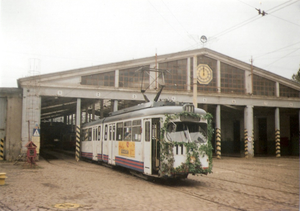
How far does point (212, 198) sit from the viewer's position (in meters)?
9.50

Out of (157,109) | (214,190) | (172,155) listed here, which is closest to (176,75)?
→ (157,109)

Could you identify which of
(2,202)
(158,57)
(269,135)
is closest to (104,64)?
(158,57)

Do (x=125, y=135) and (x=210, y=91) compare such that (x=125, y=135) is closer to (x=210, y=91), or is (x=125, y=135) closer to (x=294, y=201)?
(x=294, y=201)

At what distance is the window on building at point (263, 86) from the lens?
109 ft

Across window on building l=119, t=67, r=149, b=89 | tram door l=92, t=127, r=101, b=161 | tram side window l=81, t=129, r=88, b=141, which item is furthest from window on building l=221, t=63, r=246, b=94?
tram door l=92, t=127, r=101, b=161

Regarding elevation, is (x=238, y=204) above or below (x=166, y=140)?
below

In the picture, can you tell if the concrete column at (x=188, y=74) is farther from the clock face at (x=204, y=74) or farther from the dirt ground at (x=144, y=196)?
the dirt ground at (x=144, y=196)

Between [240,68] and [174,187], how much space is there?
23616mm

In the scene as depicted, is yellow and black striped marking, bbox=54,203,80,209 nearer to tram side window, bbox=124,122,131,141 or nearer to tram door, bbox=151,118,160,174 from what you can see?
tram door, bbox=151,118,160,174

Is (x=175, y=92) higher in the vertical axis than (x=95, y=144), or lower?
higher

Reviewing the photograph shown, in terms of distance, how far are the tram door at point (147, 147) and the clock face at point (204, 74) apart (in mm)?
19271

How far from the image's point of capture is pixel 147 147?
12.8 meters

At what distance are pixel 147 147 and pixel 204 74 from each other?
20150 millimetres

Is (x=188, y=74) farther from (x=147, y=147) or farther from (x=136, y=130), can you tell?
(x=147, y=147)
